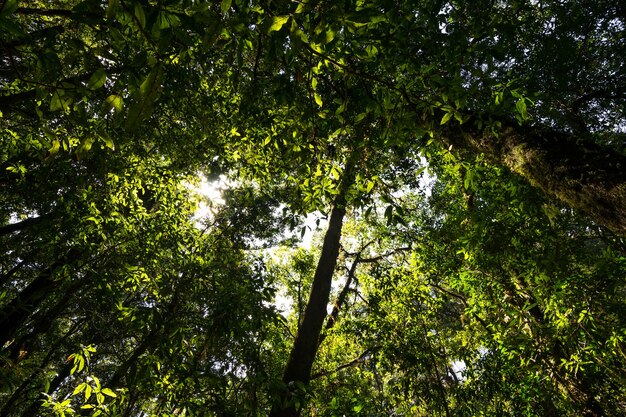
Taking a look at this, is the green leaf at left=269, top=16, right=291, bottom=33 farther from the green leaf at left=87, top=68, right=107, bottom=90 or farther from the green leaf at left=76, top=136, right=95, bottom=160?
the green leaf at left=76, top=136, right=95, bottom=160

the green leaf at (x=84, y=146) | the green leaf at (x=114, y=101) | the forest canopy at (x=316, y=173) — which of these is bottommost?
the green leaf at (x=84, y=146)

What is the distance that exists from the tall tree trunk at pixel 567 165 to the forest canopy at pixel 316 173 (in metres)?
0.02

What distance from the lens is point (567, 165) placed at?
3363 mm

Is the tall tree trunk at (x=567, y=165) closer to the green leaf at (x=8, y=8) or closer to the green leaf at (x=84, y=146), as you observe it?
the green leaf at (x=84, y=146)

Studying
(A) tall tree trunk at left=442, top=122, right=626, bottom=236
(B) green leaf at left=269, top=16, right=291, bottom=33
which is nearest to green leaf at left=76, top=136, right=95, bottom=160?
(B) green leaf at left=269, top=16, right=291, bottom=33

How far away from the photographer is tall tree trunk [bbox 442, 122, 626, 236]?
287 cm

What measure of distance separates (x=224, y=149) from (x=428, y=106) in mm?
4204

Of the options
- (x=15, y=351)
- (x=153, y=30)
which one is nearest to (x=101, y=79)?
(x=153, y=30)

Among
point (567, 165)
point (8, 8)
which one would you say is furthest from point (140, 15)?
point (567, 165)

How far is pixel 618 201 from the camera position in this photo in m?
2.76

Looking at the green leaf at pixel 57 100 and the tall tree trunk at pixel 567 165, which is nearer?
the green leaf at pixel 57 100

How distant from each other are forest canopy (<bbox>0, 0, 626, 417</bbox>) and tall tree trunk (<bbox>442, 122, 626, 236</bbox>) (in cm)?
2

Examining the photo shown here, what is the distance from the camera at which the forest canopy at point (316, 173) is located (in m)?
2.14

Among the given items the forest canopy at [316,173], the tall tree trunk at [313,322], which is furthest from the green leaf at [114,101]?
the tall tree trunk at [313,322]
